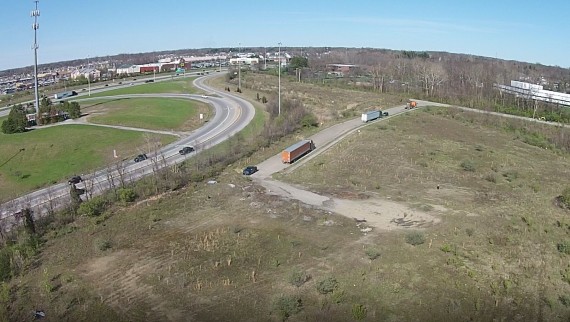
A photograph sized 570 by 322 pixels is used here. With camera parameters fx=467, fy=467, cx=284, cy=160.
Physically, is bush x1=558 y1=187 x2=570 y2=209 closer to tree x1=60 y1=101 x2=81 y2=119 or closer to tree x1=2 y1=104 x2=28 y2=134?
tree x1=2 y1=104 x2=28 y2=134

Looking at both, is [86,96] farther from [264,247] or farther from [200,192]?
[264,247]

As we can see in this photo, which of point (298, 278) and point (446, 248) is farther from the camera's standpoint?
point (446, 248)

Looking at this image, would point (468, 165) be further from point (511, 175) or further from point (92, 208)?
point (92, 208)

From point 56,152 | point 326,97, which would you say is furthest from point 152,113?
point 326,97

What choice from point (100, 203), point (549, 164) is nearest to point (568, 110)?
point (549, 164)

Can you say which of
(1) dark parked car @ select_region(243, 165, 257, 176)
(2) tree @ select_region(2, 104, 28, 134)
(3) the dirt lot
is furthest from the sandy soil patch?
(2) tree @ select_region(2, 104, 28, 134)

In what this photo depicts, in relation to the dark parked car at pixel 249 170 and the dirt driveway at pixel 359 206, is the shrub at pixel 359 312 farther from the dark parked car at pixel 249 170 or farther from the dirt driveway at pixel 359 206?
the dark parked car at pixel 249 170
